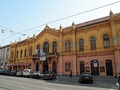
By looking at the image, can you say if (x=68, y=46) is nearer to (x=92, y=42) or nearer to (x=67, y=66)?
(x=67, y=66)

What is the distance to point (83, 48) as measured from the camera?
30.0 metres

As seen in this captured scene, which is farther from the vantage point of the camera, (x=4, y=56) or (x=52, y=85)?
(x=4, y=56)

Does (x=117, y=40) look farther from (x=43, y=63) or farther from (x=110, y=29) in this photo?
(x=43, y=63)

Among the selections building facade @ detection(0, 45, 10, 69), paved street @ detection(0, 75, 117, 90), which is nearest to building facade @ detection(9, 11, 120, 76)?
paved street @ detection(0, 75, 117, 90)

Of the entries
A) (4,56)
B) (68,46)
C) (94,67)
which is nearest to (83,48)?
(68,46)

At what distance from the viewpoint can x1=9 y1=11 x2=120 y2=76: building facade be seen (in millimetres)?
25562

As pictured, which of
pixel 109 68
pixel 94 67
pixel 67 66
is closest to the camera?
pixel 109 68

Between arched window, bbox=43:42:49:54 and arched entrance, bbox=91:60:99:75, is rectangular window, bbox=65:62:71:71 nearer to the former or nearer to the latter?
arched entrance, bbox=91:60:99:75

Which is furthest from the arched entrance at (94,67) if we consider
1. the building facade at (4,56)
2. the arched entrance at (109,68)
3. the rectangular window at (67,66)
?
the building facade at (4,56)

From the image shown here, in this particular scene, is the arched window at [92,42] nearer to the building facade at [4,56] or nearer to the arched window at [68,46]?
the arched window at [68,46]

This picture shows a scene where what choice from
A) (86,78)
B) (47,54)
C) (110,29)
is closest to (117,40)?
(110,29)

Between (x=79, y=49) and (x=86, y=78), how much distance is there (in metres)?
13.4

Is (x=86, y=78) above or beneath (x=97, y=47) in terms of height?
beneath

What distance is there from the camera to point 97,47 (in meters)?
27.7
